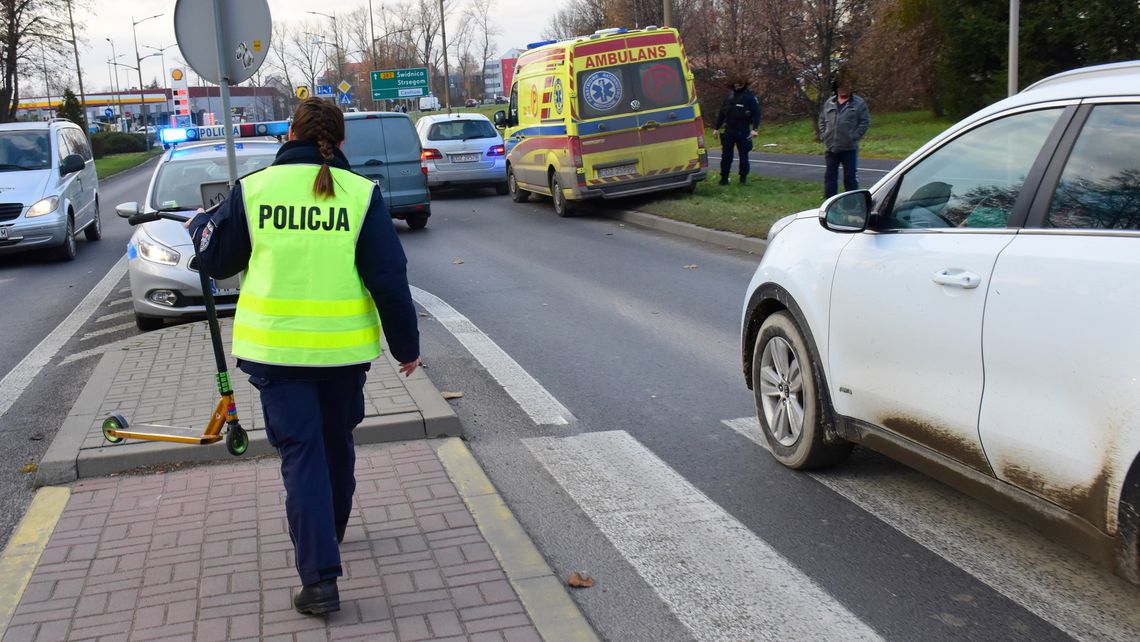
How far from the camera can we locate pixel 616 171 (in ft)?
56.9

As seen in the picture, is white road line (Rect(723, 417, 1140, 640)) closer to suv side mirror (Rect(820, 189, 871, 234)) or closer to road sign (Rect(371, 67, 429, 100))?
suv side mirror (Rect(820, 189, 871, 234))

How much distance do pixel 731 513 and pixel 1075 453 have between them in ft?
5.61

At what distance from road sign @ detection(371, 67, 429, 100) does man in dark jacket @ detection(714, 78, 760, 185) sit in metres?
47.3

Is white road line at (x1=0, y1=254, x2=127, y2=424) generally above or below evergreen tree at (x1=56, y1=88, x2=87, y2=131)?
below

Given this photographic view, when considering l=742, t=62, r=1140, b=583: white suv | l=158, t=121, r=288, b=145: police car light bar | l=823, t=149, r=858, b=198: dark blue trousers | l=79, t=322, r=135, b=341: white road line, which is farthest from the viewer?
l=823, t=149, r=858, b=198: dark blue trousers

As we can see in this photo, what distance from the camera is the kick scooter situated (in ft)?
15.1

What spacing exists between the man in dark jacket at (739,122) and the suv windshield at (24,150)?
10.8 meters

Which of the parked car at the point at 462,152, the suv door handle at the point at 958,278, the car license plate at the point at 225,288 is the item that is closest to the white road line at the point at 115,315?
the car license plate at the point at 225,288

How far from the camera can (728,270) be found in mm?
12117

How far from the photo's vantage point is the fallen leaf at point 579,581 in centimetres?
414

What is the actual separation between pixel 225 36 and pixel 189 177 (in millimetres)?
3867

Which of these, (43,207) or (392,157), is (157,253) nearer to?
(43,207)

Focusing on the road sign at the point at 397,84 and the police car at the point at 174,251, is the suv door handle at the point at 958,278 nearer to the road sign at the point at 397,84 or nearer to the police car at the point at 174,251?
the police car at the point at 174,251

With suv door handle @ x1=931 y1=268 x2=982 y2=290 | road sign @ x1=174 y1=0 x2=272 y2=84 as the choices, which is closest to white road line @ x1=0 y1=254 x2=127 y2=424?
road sign @ x1=174 y1=0 x2=272 y2=84
